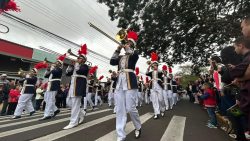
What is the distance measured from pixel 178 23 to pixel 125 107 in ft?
42.3

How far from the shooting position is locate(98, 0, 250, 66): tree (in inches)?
568

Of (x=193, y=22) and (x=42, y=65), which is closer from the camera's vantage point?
(x=42, y=65)

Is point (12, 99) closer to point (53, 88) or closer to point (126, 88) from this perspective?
point (53, 88)

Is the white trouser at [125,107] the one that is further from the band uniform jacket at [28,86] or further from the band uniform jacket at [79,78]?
Result: the band uniform jacket at [28,86]

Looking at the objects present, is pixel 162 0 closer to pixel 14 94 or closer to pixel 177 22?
pixel 177 22

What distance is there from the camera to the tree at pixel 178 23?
568 inches

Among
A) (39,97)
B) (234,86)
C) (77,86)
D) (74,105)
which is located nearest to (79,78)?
(77,86)

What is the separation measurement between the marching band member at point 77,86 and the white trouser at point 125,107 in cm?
180

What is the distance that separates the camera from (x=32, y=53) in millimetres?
29016

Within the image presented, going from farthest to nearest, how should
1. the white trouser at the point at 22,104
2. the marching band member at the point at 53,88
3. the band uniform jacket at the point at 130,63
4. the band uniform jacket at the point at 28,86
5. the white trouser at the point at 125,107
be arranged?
1. the band uniform jacket at the point at 28,86
2. the white trouser at the point at 22,104
3. the marching band member at the point at 53,88
4. the band uniform jacket at the point at 130,63
5. the white trouser at the point at 125,107

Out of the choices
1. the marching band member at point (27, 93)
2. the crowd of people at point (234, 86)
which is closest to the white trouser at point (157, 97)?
the crowd of people at point (234, 86)

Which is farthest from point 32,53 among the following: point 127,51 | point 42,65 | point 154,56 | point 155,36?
point 127,51

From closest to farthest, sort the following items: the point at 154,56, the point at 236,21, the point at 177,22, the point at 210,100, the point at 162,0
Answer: the point at 210,100
the point at 154,56
the point at 236,21
the point at 162,0
the point at 177,22

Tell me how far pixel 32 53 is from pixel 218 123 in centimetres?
2618
